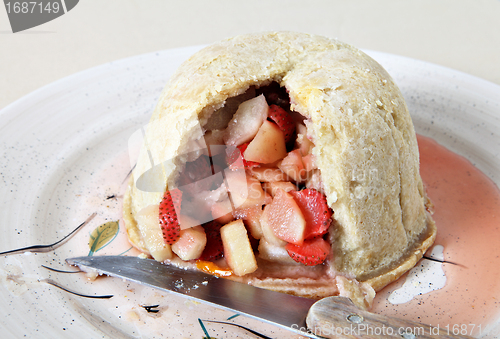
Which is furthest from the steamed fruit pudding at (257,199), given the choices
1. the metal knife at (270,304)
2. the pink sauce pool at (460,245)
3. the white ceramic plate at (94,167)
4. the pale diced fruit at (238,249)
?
the pink sauce pool at (460,245)

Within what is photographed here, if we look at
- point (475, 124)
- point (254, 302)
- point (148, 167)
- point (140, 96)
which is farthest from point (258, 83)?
point (475, 124)

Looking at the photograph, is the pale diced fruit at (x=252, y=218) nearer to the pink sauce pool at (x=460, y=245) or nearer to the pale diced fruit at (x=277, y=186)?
the pale diced fruit at (x=277, y=186)

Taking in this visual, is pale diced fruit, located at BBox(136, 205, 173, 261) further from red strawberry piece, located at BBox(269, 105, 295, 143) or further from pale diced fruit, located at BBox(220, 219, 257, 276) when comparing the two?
red strawberry piece, located at BBox(269, 105, 295, 143)

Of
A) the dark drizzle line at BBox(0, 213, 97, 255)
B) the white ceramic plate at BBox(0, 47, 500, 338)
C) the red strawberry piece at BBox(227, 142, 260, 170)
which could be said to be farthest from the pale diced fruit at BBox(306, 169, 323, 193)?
the dark drizzle line at BBox(0, 213, 97, 255)

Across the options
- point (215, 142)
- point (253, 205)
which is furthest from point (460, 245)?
point (215, 142)

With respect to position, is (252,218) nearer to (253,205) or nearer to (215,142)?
(253,205)

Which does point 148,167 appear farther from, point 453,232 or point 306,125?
point 453,232
